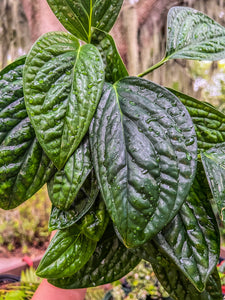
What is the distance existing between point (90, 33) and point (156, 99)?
0.56 feet

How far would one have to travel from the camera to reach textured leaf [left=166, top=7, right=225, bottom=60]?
47cm

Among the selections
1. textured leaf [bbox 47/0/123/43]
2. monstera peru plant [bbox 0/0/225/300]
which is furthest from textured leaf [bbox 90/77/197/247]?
textured leaf [bbox 47/0/123/43]

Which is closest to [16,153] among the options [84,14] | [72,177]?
[72,177]

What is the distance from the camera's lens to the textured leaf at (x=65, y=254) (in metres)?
0.40

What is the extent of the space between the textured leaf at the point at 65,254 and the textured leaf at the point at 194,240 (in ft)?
0.42

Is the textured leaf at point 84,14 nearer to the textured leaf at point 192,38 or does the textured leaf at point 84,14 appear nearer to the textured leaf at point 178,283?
the textured leaf at point 192,38

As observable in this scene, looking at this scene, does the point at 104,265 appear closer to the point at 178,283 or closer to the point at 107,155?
the point at 178,283

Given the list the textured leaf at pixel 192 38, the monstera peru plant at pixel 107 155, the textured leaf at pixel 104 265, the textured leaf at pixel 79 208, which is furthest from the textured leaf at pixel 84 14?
the textured leaf at pixel 104 265

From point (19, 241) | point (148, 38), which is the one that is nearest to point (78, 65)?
point (148, 38)

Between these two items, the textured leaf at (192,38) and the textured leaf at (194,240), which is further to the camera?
the textured leaf at (192,38)

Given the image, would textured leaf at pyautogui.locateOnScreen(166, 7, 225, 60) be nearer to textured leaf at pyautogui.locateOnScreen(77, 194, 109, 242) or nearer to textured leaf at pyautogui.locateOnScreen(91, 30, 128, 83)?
textured leaf at pyautogui.locateOnScreen(91, 30, 128, 83)

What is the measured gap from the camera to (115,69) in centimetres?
41

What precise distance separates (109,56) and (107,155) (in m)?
0.16

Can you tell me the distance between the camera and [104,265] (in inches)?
18.3
